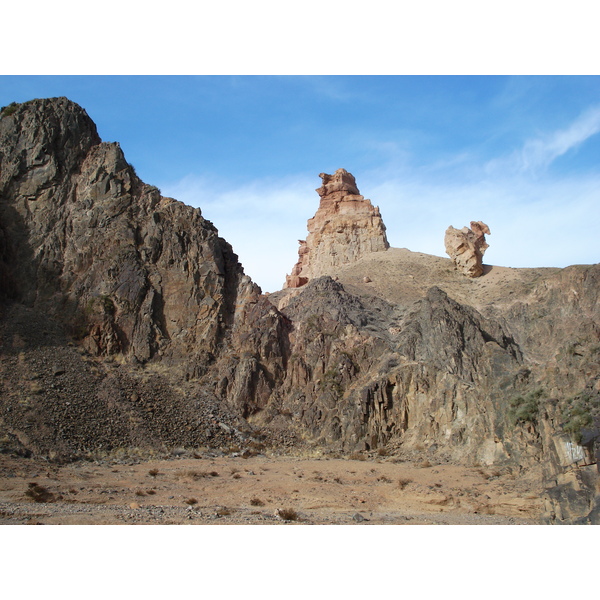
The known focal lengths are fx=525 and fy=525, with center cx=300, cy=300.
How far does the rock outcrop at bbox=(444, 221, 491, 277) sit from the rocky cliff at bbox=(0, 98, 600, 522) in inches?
314

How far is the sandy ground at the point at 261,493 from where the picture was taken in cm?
1463

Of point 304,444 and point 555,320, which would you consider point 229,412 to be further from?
point 555,320

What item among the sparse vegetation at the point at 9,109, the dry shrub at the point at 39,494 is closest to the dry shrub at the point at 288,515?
the dry shrub at the point at 39,494

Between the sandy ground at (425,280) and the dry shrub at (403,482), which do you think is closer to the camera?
the dry shrub at (403,482)

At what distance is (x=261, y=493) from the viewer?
62.6 feet

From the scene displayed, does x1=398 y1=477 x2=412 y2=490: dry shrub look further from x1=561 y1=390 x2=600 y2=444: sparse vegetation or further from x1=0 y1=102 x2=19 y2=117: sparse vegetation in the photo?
x1=0 y1=102 x2=19 y2=117: sparse vegetation

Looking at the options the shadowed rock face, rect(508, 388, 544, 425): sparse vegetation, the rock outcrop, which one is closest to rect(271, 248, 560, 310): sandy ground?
the rock outcrop

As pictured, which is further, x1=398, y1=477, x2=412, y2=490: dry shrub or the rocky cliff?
the rocky cliff

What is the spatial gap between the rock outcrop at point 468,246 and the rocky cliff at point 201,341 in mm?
7971

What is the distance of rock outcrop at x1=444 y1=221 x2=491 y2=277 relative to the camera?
53.5 meters

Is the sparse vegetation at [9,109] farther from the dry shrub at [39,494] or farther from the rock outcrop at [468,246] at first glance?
the rock outcrop at [468,246]

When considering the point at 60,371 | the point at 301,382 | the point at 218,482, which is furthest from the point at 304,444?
the point at 60,371

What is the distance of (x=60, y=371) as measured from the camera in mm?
30328

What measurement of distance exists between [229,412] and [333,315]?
34.3 ft
